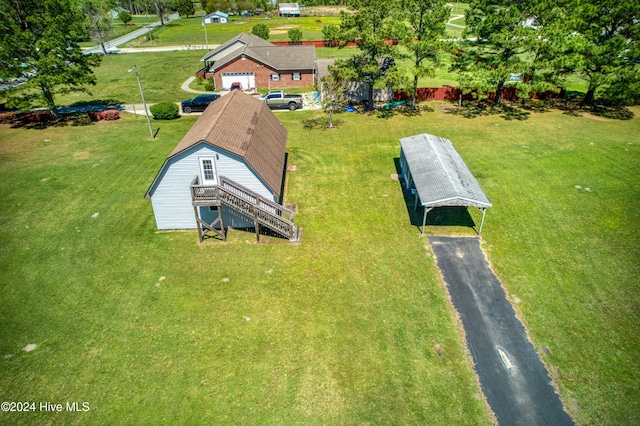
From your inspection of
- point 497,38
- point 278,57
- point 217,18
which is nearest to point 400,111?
point 497,38

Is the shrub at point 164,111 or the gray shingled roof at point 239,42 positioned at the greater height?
the gray shingled roof at point 239,42

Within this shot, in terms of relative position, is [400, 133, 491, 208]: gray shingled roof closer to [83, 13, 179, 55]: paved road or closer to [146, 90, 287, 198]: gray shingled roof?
[146, 90, 287, 198]: gray shingled roof

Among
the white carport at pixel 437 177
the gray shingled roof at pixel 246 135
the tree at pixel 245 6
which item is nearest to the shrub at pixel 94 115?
the gray shingled roof at pixel 246 135

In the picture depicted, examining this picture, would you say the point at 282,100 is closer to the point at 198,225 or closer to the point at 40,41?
the point at 40,41

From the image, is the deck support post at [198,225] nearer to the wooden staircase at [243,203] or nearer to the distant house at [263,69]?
the wooden staircase at [243,203]

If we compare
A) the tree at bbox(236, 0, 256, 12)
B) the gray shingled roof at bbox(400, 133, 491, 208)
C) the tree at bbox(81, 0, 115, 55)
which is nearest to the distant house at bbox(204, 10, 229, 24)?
the tree at bbox(236, 0, 256, 12)

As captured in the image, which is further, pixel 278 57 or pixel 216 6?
pixel 216 6
